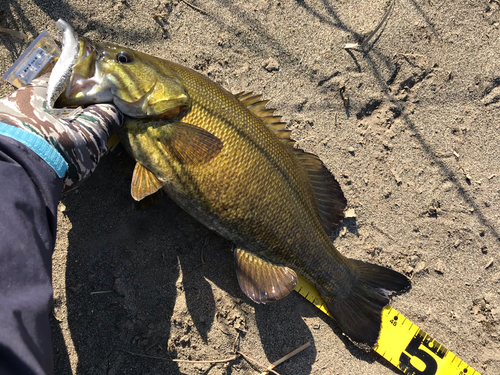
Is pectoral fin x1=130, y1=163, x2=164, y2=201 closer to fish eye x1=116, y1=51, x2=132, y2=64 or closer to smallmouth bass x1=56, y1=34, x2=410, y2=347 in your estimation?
smallmouth bass x1=56, y1=34, x2=410, y2=347

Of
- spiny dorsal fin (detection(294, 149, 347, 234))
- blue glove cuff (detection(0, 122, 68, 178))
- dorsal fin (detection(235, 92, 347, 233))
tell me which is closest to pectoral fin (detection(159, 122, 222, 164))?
dorsal fin (detection(235, 92, 347, 233))

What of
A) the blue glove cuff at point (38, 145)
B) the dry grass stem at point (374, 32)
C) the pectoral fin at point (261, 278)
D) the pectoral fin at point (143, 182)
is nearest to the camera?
the blue glove cuff at point (38, 145)

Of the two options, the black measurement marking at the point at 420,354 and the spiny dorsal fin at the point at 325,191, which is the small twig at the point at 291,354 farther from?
the spiny dorsal fin at the point at 325,191

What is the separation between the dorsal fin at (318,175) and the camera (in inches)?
91.1

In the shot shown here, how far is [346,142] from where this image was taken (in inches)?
105

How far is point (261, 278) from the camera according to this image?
230 centimetres

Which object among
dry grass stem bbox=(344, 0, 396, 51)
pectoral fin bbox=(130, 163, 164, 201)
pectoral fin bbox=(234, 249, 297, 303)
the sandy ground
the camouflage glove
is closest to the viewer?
the camouflage glove

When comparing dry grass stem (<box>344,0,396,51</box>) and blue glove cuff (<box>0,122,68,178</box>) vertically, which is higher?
dry grass stem (<box>344,0,396,51</box>)

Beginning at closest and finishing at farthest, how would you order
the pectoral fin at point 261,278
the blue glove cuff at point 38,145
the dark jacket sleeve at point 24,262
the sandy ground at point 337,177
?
the dark jacket sleeve at point 24,262
the blue glove cuff at point 38,145
the pectoral fin at point 261,278
the sandy ground at point 337,177

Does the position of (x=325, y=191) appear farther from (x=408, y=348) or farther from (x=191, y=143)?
(x=408, y=348)

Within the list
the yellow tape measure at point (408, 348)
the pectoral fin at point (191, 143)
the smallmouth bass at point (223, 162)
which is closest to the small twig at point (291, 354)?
the yellow tape measure at point (408, 348)

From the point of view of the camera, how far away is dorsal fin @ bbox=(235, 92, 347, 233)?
2.31 m

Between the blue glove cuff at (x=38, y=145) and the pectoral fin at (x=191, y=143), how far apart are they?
0.58m

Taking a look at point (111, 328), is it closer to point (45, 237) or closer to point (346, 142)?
point (45, 237)
